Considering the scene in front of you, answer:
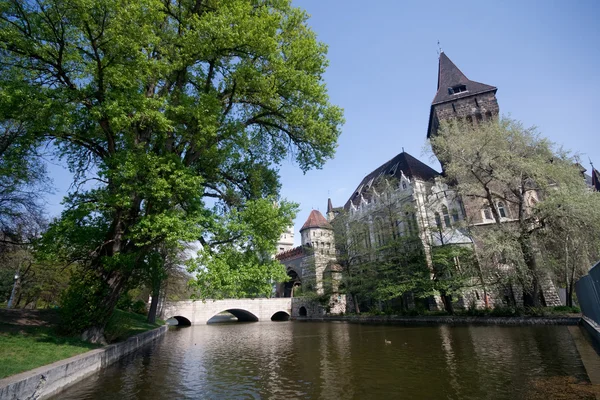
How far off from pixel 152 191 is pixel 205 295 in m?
3.52

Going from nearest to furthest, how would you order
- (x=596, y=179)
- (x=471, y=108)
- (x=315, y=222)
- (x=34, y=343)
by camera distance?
(x=34, y=343) < (x=471, y=108) < (x=596, y=179) < (x=315, y=222)

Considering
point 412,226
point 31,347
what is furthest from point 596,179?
point 31,347

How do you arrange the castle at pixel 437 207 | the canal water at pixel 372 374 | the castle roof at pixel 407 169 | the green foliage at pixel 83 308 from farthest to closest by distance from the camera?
the castle roof at pixel 407 169, the castle at pixel 437 207, the green foliage at pixel 83 308, the canal water at pixel 372 374

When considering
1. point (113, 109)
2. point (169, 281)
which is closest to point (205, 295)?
point (113, 109)

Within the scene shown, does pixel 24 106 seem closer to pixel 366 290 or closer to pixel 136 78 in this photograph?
pixel 136 78

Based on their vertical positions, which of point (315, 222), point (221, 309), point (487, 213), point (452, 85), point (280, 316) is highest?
point (452, 85)

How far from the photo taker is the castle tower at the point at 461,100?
114 ft

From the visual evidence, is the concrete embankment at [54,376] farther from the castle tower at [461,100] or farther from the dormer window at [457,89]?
the dormer window at [457,89]

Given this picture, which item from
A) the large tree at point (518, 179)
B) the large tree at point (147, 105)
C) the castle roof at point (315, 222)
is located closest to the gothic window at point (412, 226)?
the large tree at point (518, 179)

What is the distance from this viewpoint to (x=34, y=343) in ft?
30.5

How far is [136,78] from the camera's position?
10.3 m

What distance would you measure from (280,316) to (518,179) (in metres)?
43.0

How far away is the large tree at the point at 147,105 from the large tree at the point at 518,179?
39.5 ft

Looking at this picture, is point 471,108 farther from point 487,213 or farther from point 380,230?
point 380,230
